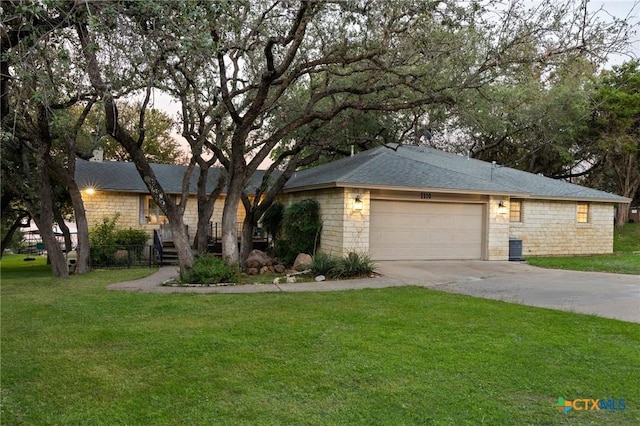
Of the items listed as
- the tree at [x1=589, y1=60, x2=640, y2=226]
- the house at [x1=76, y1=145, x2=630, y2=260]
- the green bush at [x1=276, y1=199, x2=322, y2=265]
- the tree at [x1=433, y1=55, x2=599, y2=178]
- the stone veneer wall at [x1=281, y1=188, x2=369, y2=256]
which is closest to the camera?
the stone veneer wall at [x1=281, y1=188, x2=369, y2=256]

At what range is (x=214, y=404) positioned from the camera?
144 inches

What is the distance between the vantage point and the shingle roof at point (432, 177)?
13.6 m

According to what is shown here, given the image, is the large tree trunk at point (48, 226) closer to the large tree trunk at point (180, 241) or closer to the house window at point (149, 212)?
the large tree trunk at point (180, 241)

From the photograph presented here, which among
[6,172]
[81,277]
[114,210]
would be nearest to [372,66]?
[81,277]

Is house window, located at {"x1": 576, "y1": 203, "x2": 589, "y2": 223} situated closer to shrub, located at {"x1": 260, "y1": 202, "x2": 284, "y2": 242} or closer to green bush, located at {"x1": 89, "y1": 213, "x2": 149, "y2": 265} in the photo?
shrub, located at {"x1": 260, "y1": 202, "x2": 284, "y2": 242}

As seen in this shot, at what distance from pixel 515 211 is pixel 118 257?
14490 mm

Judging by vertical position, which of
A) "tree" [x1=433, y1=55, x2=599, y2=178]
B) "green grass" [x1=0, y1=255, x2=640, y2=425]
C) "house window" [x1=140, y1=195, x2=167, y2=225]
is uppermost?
"tree" [x1=433, y1=55, x2=599, y2=178]

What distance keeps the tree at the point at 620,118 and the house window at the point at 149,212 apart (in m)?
21.7

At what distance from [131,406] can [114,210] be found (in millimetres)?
16510

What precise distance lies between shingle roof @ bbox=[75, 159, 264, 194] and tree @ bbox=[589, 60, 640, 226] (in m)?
18.8

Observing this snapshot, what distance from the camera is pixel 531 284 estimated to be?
1009 cm

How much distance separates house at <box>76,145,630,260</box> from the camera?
1346 centimetres

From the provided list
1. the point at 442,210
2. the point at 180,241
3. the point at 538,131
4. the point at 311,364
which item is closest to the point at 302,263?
the point at 180,241

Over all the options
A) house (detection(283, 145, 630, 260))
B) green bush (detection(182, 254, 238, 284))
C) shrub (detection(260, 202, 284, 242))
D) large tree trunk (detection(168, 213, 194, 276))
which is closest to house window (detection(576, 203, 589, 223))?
house (detection(283, 145, 630, 260))
